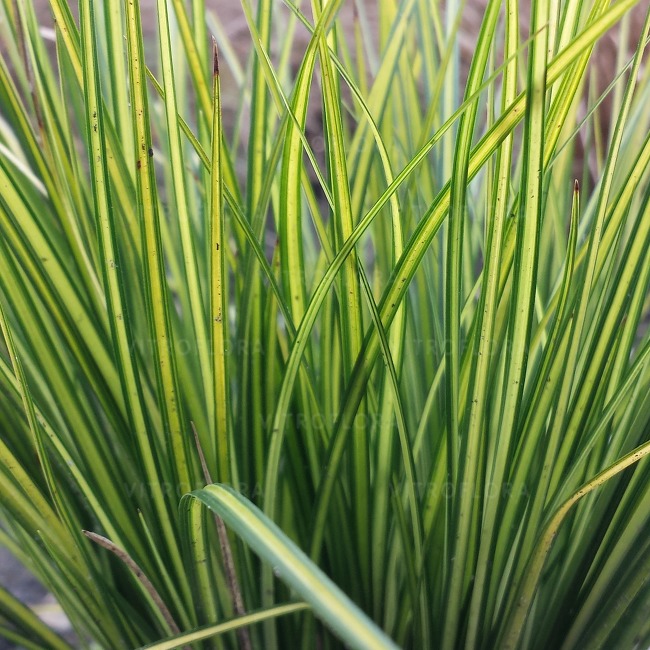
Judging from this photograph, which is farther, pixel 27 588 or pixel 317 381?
pixel 27 588

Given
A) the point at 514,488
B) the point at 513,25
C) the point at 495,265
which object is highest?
the point at 513,25

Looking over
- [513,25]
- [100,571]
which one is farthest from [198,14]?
[100,571]

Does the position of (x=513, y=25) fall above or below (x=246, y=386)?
above

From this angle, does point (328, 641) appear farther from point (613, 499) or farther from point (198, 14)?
point (198, 14)

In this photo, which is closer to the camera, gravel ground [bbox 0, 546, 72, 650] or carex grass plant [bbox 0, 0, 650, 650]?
carex grass plant [bbox 0, 0, 650, 650]

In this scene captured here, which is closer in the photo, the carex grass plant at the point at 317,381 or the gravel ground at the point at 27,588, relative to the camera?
the carex grass plant at the point at 317,381

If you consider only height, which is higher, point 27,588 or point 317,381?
point 317,381

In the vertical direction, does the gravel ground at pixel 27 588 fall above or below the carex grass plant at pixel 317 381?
below

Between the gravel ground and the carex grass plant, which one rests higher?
the carex grass plant
